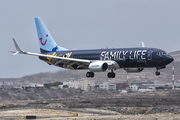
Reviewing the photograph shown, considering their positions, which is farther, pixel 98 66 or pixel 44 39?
pixel 44 39

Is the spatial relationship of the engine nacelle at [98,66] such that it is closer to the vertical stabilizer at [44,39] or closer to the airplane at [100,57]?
the airplane at [100,57]

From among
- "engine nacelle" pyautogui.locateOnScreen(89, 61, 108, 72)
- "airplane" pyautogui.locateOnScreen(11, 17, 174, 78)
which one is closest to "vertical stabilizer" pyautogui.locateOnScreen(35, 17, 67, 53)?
"airplane" pyautogui.locateOnScreen(11, 17, 174, 78)

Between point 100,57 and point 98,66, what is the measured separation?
148 inches

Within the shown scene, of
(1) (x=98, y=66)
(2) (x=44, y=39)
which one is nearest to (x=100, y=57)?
(1) (x=98, y=66)

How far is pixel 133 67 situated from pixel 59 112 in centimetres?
4449

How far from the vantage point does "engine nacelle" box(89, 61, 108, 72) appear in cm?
8356

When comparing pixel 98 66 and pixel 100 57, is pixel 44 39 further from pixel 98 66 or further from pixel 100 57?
pixel 98 66

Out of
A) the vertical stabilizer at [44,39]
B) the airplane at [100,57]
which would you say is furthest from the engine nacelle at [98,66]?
the vertical stabilizer at [44,39]

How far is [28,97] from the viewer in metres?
195

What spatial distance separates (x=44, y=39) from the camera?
101062 mm

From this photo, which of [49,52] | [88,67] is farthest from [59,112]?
[88,67]

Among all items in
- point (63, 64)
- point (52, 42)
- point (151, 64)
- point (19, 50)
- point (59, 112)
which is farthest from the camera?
point (59, 112)

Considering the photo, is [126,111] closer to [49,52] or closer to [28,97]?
[49,52]

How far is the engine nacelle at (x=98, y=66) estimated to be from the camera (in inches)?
3290
